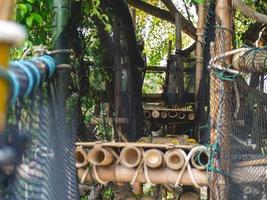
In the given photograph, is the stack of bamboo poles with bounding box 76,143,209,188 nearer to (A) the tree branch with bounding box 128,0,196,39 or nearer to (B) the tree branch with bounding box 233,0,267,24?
(B) the tree branch with bounding box 233,0,267,24

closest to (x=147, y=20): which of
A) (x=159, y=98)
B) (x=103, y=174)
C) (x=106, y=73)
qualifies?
(x=159, y=98)

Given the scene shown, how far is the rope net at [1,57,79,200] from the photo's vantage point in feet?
3.18

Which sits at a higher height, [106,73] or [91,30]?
[91,30]

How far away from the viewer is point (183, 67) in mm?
7074

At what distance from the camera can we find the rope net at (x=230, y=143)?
9.39 ft

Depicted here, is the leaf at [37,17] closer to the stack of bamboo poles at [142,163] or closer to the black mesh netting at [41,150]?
the stack of bamboo poles at [142,163]

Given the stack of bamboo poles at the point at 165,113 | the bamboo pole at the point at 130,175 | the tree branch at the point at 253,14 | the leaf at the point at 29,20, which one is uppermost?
the tree branch at the point at 253,14

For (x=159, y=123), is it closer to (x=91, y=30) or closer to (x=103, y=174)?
(x=91, y=30)

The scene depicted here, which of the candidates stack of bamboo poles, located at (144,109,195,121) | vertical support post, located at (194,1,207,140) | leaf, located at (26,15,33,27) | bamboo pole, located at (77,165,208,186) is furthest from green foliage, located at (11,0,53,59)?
stack of bamboo poles, located at (144,109,195,121)

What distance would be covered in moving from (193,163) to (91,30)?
1.65m

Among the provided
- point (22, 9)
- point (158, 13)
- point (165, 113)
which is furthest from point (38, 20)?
point (165, 113)

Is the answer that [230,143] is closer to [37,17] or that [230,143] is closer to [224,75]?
[224,75]

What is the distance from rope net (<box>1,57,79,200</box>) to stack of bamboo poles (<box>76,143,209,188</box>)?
1.30 m

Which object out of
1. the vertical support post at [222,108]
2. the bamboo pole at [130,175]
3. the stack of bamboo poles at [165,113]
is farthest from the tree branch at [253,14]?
the stack of bamboo poles at [165,113]
